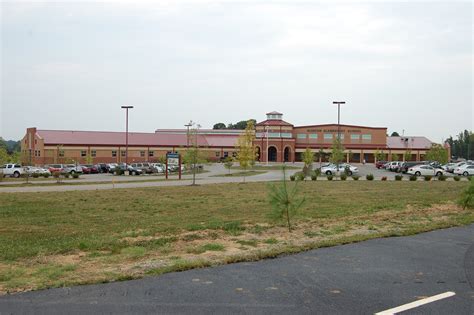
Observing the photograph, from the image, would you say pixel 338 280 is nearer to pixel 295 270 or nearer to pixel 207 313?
pixel 295 270

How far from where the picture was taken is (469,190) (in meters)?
15.4

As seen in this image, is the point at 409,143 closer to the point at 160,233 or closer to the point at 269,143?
the point at 269,143

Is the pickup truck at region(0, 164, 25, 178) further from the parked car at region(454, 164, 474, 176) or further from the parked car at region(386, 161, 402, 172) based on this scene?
the parked car at region(454, 164, 474, 176)

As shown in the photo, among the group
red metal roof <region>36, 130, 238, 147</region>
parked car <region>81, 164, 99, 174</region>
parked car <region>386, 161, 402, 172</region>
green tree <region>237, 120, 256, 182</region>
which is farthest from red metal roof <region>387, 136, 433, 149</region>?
parked car <region>81, 164, 99, 174</region>

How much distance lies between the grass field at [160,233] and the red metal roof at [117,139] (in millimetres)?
70809

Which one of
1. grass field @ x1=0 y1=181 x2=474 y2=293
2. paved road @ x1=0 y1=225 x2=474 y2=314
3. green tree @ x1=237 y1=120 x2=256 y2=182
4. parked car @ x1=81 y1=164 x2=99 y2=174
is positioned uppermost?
green tree @ x1=237 y1=120 x2=256 y2=182

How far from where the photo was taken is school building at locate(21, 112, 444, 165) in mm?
87938

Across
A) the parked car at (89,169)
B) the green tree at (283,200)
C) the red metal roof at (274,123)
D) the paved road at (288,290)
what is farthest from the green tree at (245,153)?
the red metal roof at (274,123)

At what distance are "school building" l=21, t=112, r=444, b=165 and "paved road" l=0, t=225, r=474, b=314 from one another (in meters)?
80.5

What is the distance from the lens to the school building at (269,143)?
87.9 metres

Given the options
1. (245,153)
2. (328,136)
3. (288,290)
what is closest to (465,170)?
(245,153)

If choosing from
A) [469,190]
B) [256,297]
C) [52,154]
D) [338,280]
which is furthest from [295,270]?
[52,154]

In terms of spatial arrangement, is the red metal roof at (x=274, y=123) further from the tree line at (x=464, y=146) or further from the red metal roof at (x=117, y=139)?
the tree line at (x=464, y=146)

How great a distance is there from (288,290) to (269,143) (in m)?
88.3
